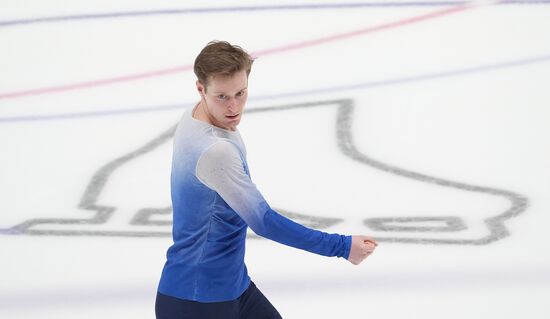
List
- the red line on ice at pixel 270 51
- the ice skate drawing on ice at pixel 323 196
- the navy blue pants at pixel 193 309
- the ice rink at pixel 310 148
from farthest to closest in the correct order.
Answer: the red line on ice at pixel 270 51
the ice skate drawing on ice at pixel 323 196
the ice rink at pixel 310 148
the navy blue pants at pixel 193 309

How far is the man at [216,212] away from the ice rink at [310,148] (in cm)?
97

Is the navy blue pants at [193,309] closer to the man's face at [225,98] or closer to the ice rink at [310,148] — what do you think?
the man's face at [225,98]

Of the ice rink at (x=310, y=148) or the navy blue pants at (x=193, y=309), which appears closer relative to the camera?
the navy blue pants at (x=193, y=309)

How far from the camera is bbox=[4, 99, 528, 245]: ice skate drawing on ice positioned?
13.3 feet

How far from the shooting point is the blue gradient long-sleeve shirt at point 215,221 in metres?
2.33

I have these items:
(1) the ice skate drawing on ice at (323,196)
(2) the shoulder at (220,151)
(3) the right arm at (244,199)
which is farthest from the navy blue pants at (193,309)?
(1) the ice skate drawing on ice at (323,196)

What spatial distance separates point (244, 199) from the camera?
234 centimetres

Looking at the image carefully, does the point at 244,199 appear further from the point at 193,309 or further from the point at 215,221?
the point at 193,309

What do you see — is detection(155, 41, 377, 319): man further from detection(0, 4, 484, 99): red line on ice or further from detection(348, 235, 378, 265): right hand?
detection(0, 4, 484, 99): red line on ice

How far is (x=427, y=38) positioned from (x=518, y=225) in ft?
8.05

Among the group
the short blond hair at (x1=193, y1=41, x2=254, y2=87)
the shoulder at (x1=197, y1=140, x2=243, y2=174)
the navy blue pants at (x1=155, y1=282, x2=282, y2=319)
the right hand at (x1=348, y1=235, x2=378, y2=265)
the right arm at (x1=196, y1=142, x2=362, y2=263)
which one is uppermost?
the short blond hair at (x1=193, y1=41, x2=254, y2=87)

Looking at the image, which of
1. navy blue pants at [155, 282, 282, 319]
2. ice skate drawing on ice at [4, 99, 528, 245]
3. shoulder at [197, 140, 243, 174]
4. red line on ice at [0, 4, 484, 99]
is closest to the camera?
shoulder at [197, 140, 243, 174]

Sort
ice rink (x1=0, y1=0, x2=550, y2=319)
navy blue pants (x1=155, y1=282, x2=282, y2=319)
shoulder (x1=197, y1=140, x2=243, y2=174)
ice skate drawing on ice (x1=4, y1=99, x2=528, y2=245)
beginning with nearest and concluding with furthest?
shoulder (x1=197, y1=140, x2=243, y2=174), navy blue pants (x1=155, y1=282, x2=282, y2=319), ice rink (x1=0, y1=0, x2=550, y2=319), ice skate drawing on ice (x1=4, y1=99, x2=528, y2=245)

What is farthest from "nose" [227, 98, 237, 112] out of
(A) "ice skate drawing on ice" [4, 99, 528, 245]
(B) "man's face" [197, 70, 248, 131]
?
(A) "ice skate drawing on ice" [4, 99, 528, 245]
